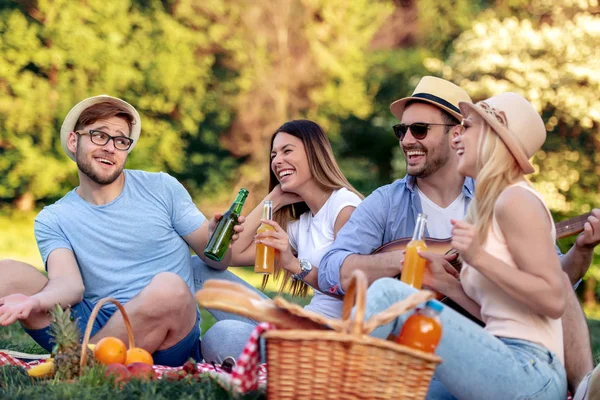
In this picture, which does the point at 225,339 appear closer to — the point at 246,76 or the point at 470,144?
the point at 470,144

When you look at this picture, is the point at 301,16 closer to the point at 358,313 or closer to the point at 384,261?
the point at 384,261

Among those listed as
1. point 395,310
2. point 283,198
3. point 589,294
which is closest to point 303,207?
point 283,198

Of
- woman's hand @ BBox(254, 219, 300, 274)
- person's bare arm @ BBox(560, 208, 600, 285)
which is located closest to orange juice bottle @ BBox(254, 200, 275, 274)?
woman's hand @ BBox(254, 219, 300, 274)

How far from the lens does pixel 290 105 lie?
57.2 feet

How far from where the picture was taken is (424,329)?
2.92 m

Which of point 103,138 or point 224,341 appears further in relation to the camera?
point 103,138

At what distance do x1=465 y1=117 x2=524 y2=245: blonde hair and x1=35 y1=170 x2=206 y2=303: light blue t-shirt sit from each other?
1982mm

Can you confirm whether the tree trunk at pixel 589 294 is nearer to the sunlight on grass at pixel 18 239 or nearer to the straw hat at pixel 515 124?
the sunlight on grass at pixel 18 239

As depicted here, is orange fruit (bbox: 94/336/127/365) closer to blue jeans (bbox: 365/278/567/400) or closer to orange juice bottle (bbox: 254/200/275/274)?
orange juice bottle (bbox: 254/200/275/274)

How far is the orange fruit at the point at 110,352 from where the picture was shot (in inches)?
142

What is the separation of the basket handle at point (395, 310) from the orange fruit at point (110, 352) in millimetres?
1362

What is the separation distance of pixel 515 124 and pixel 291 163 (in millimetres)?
1636

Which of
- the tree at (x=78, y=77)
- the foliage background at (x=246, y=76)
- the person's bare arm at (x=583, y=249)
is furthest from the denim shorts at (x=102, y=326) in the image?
the tree at (x=78, y=77)

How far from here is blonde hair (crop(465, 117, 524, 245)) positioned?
3.28 m
